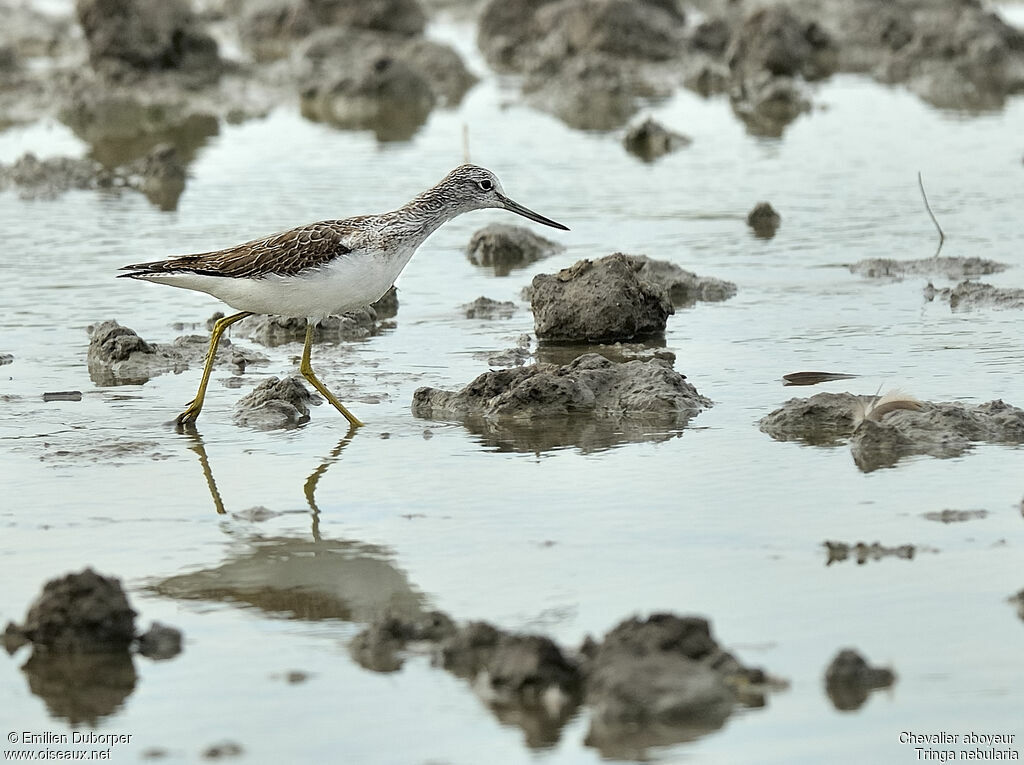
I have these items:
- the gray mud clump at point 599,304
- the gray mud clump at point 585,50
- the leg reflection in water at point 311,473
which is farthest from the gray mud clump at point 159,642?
the gray mud clump at point 585,50

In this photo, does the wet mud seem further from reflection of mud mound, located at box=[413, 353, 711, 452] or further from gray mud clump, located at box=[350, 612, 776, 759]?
gray mud clump, located at box=[350, 612, 776, 759]

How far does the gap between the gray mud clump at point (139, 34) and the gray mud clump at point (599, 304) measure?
13330mm

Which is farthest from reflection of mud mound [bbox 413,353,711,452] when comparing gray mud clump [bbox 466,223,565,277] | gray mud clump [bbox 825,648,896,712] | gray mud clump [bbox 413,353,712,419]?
gray mud clump [bbox 466,223,565,277]

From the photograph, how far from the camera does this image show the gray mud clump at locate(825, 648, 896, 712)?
569 cm

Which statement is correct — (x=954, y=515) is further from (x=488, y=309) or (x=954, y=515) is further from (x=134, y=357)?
(x=134, y=357)

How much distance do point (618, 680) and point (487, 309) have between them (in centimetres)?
665

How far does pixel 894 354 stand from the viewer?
33.8 feet

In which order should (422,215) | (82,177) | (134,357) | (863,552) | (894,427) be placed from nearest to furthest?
(863,552) < (894,427) < (422,215) < (134,357) < (82,177)

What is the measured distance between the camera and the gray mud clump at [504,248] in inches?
538

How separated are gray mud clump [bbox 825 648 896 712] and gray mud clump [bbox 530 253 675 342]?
542cm

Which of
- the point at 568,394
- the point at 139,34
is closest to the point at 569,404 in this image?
the point at 568,394

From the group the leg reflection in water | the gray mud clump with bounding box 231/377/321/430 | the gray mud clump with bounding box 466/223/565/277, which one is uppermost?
the gray mud clump with bounding box 466/223/565/277

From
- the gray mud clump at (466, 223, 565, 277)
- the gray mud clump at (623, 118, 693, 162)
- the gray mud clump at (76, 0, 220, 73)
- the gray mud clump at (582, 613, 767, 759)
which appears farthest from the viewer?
the gray mud clump at (76, 0, 220, 73)

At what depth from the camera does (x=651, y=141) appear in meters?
18.1
